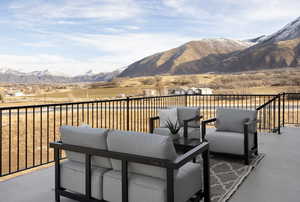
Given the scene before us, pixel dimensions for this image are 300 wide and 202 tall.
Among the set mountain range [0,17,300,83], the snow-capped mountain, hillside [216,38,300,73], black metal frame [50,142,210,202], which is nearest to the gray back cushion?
black metal frame [50,142,210,202]

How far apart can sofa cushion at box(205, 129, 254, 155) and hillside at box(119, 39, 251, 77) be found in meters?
109

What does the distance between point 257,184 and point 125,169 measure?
1863mm

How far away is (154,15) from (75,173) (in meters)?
37.3

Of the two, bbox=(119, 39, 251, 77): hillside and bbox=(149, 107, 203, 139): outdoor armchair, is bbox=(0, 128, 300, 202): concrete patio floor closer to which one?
bbox=(149, 107, 203, 139): outdoor armchair

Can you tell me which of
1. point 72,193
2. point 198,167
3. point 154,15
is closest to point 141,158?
point 198,167

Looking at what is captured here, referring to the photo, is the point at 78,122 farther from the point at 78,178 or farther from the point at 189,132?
the point at 78,178

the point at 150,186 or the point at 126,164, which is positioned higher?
the point at 126,164

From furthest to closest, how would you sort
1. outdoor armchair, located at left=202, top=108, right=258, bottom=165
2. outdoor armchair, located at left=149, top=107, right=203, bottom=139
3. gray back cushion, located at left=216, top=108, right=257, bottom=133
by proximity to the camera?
outdoor armchair, located at left=149, top=107, right=203, bottom=139
gray back cushion, located at left=216, top=108, right=257, bottom=133
outdoor armchair, located at left=202, top=108, right=258, bottom=165

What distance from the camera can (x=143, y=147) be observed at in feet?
6.10

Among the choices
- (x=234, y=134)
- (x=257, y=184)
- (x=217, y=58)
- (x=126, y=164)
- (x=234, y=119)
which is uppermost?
(x=217, y=58)

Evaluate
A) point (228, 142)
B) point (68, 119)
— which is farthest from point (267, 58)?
point (228, 142)

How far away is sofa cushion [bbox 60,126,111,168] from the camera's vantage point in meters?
2.09

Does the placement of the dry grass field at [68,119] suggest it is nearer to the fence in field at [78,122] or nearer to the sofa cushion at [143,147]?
the fence in field at [78,122]

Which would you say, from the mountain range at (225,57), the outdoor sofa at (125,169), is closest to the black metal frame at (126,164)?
the outdoor sofa at (125,169)
